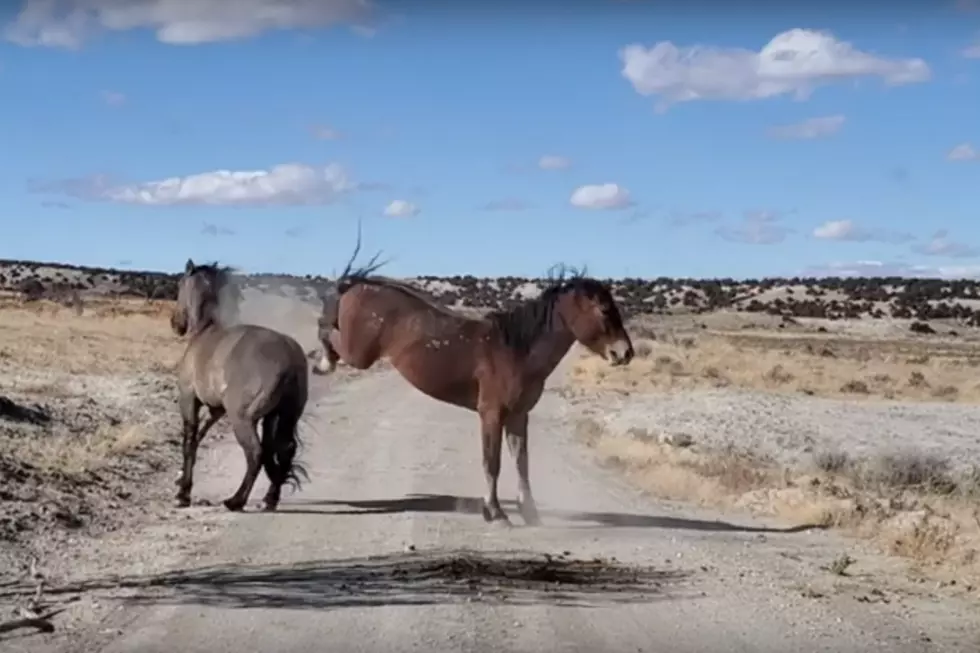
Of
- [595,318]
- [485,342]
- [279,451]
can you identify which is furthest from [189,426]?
[595,318]

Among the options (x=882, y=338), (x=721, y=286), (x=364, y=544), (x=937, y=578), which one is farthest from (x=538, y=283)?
(x=721, y=286)

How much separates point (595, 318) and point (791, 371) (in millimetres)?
33993

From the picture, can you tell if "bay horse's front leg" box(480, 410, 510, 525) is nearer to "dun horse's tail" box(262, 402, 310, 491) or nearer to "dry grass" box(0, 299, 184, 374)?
"dun horse's tail" box(262, 402, 310, 491)

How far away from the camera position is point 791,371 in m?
45.8

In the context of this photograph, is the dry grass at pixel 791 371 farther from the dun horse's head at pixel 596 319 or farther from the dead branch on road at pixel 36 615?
the dead branch on road at pixel 36 615

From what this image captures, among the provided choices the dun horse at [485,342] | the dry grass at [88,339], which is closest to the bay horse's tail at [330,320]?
the dun horse at [485,342]

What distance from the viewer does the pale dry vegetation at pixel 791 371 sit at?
39094 millimetres

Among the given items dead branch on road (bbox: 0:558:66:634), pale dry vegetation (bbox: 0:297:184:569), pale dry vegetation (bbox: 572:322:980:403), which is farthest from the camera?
pale dry vegetation (bbox: 572:322:980:403)

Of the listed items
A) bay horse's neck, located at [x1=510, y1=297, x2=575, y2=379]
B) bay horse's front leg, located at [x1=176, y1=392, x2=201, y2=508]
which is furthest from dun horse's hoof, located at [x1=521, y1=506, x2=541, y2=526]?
bay horse's front leg, located at [x1=176, y1=392, x2=201, y2=508]

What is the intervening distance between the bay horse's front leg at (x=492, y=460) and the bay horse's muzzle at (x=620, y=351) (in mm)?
1153

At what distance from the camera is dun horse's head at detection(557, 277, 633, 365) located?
12.9 metres

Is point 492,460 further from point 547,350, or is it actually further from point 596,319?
point 596,319

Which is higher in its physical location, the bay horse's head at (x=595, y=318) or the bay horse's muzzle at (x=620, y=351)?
the bay horse's head at (x=595, y=318)

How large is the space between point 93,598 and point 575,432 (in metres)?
15.5
